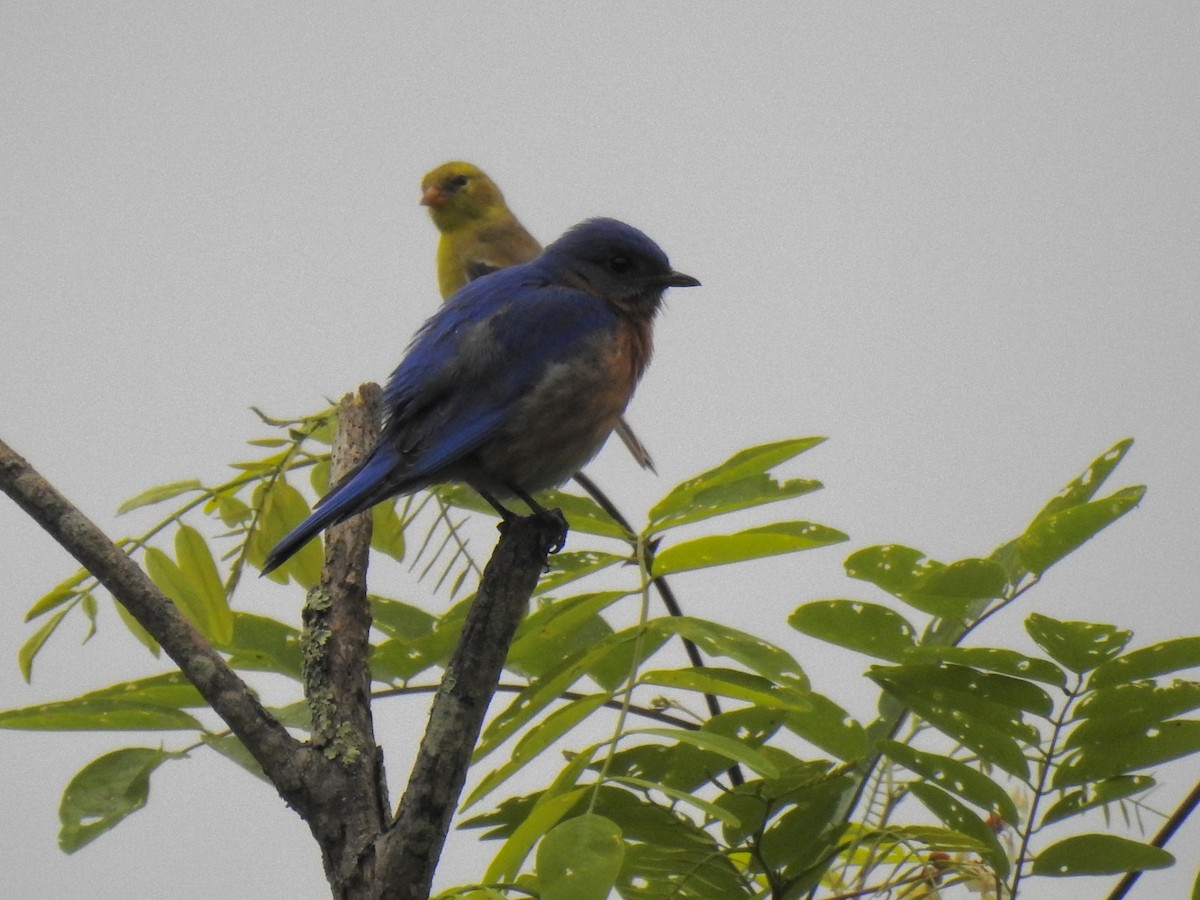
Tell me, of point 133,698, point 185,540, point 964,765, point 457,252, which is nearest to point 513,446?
point 185,540

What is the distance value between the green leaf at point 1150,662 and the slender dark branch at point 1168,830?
8.8 inches

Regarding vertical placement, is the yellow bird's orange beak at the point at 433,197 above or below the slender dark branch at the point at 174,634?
above

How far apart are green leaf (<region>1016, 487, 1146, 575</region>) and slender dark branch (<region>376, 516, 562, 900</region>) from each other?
3.34 feet

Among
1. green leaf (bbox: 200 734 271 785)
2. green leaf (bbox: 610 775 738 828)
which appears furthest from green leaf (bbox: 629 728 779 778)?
green leaf (bbox: 200 734 271 785)

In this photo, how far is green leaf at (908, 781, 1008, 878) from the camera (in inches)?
103

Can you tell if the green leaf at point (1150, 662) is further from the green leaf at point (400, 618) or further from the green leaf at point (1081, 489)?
the green leaf at point (400, 618)

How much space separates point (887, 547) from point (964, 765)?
0.44 meters

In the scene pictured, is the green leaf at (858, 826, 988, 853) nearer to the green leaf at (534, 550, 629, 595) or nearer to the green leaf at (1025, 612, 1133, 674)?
the green leaf at (1025, 612, 1133, 674)

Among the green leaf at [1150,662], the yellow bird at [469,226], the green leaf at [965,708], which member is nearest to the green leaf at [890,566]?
the green leaf at [965,708]

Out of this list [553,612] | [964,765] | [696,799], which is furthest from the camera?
[553,612]

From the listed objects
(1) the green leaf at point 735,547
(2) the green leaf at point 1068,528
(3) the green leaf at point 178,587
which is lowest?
(2) the green leaf at point 1068,528

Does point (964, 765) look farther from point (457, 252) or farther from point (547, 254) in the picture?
point (457, 252)

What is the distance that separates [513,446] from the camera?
14.4 feet

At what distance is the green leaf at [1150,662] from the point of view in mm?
2473
